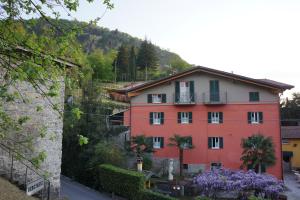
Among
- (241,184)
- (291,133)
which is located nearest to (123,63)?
(291,133)

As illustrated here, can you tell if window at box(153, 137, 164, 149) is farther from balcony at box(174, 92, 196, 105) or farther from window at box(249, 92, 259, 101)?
window at box(249, 92, 259, 101)

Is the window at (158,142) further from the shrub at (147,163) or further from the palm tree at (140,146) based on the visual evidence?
the shrub at (147,163)

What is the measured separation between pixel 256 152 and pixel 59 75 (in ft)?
85.6

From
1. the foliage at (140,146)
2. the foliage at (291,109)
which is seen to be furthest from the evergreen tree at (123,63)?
the foliage at (140,146)

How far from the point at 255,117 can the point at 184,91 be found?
7066 mm

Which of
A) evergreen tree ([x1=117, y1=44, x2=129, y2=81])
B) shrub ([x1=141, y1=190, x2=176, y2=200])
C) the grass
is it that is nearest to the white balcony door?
shrub ([x1=141, y1=190, x2=176, y2=200])

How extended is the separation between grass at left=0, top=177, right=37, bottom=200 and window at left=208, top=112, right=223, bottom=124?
22.0 meters

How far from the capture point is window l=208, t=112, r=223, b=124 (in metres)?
33.9

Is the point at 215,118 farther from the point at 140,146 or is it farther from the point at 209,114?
the point at 140,146

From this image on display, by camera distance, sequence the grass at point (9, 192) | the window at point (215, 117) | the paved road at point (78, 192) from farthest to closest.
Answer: the window at point (215, 117) < the paved road at point (78, 192) < the grass at point (9, 192)

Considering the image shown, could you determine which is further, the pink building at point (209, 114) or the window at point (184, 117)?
the window at point (184, 117)

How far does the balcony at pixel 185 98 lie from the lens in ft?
112

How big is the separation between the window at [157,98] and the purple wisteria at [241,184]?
36.3 ft

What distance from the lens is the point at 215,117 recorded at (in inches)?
1339
